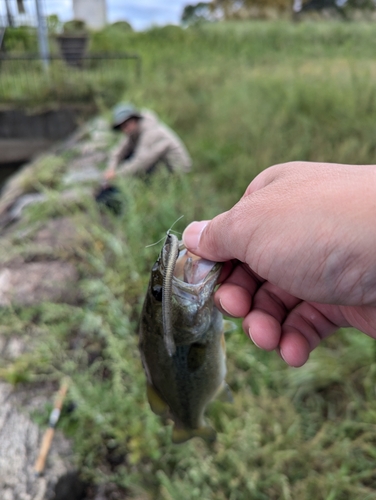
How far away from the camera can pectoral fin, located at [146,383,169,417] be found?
5.13ft

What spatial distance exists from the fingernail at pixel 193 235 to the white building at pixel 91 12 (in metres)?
21.6

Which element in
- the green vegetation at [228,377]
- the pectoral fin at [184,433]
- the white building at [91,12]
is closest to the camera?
the pectoral fin at [184,433]

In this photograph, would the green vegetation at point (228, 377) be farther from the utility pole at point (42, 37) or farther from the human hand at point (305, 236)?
the utility pole at point (42, 37)

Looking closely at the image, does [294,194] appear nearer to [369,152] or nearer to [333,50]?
[369,152]

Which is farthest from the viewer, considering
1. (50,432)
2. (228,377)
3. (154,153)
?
(154,153)

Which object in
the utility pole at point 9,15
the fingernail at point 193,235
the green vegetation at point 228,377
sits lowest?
the green vegetation at point 228,377

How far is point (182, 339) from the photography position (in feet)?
4.61

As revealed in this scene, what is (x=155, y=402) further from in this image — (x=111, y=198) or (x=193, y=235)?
(x=111, y=198)

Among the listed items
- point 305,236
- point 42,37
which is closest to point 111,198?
point 305,236

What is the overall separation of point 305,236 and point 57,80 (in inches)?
482

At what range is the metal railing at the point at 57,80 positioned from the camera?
449 inches

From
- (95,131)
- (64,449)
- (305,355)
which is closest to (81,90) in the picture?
(95,131)

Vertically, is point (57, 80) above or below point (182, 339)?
below

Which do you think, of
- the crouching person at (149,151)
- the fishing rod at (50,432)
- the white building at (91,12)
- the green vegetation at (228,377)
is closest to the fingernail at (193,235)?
the green vegetation at (228,377)
